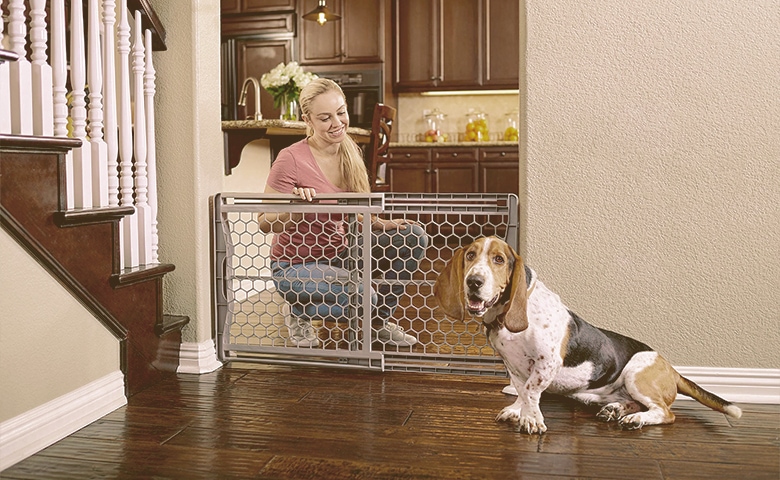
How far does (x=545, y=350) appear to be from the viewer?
196cm

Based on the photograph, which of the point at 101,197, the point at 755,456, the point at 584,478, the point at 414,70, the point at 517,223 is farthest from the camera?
the point at 414,70

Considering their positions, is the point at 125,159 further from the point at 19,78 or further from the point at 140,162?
the point at 19,78

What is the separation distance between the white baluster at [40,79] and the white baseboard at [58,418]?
71cm

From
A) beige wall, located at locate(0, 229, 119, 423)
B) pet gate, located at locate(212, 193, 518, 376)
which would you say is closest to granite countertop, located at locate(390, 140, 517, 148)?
pet gate, located at locate(212, 193, 518, 376)

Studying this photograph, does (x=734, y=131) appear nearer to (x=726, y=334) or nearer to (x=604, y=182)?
(x=604, y=182)

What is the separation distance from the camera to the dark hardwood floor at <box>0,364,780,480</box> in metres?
1.67

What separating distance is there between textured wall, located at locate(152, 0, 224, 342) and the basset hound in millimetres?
1001

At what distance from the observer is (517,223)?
240cm

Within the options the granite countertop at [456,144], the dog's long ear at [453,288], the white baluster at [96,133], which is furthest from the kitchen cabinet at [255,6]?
the dog's long ear at [453,288]

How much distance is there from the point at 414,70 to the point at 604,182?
15.2ft

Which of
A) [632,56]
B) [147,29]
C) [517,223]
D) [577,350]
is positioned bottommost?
[577,350]

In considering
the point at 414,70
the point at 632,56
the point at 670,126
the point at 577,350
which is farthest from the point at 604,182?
the point at 414,70

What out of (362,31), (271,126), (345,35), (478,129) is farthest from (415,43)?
(271,126)

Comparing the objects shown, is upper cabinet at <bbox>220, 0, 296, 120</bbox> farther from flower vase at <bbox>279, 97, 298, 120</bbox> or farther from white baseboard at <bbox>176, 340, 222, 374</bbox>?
white baseboard at <bbox>176, 340, 222, 374</bbox>
